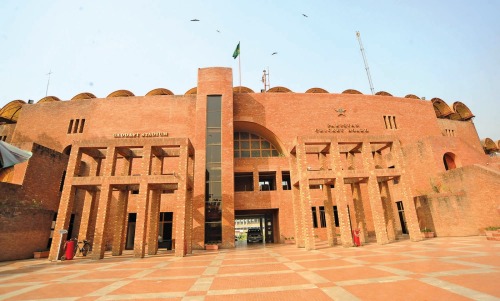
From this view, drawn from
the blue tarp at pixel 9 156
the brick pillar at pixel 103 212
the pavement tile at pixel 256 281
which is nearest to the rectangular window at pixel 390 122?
the pavement tile at pixel 256 281

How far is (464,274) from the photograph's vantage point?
6.95m

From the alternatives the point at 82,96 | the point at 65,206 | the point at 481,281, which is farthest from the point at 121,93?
the point at 481,281

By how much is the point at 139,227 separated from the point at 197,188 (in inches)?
287

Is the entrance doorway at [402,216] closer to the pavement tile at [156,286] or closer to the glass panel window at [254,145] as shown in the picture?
the glass panel window at [254,145]

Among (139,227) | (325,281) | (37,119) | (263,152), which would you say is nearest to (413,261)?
(325,281)

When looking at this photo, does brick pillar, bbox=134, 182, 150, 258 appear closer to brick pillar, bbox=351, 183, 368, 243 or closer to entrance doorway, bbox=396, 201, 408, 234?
brick pillar, bbox=351, 183, 368, 243

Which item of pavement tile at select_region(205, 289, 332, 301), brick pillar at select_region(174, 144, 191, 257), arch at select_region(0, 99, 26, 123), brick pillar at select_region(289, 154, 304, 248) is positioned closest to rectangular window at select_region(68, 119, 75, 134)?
arch at select_region(0, 99, 26, 123)

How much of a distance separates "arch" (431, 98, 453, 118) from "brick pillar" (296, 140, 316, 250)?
3126 cm

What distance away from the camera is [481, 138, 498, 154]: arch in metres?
41.7

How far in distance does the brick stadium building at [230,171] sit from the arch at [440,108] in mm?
336

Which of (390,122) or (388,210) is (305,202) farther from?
(390,122)

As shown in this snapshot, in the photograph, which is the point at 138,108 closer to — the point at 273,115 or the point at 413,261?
the point at 273,115

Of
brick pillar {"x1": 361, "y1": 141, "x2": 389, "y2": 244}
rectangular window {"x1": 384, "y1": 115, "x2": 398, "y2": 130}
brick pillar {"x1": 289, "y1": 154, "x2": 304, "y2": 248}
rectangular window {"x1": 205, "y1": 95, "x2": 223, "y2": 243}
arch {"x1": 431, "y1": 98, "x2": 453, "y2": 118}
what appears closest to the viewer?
brick pillar {"x1": 361, "y1": 141, "x2": 389, "y2": 244}

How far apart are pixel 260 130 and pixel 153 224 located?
51.6 ft
